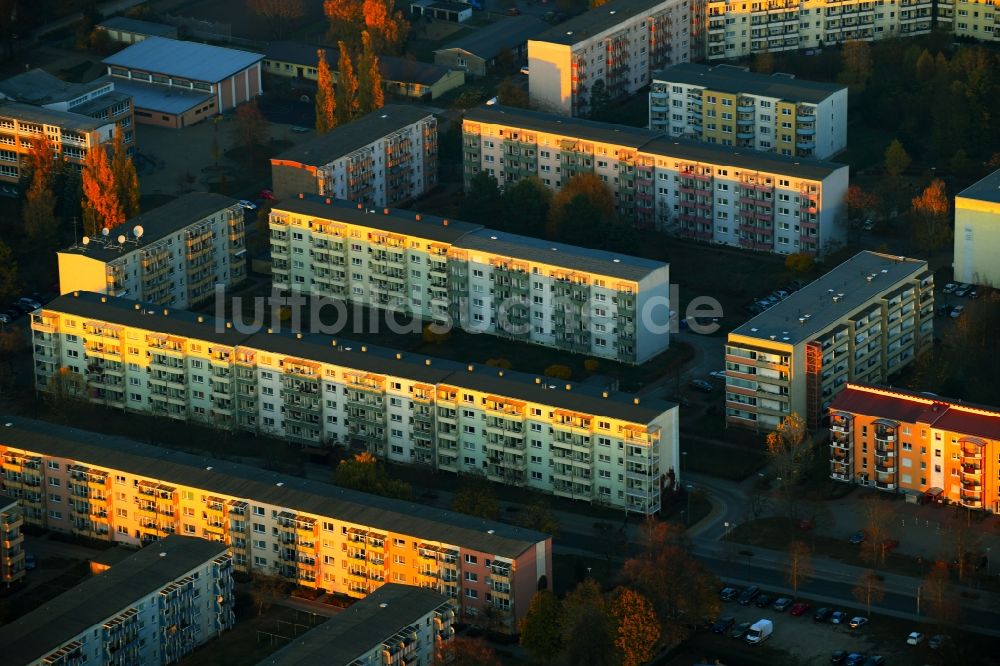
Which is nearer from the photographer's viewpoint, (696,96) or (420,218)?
(420,218)

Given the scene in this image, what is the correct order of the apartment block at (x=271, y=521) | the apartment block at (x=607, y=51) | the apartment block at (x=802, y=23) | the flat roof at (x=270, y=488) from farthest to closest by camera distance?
the apartment block at (x=802, y=23), the apartment block at (x=607, y=51), the flat roof at (x=270, y=488), the apartment block at (x=271, y=521)

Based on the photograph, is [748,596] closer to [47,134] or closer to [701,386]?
[701,386]

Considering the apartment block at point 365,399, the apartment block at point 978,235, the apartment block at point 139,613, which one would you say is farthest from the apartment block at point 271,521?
the apartment block at point 978,235

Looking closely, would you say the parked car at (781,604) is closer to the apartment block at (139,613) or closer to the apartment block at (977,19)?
the apartment block at (139,613)

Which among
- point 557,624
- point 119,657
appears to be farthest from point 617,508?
point 119,657

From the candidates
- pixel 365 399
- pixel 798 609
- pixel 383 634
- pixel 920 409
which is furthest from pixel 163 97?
pixel 798 609

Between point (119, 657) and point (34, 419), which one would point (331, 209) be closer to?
point (34, 419)

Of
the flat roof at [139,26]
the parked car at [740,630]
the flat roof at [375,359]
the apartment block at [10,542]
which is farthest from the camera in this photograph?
the flat roof at [139,26]
